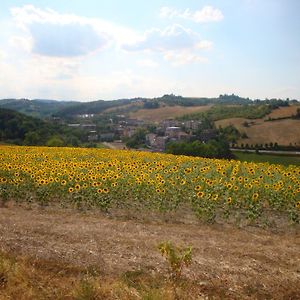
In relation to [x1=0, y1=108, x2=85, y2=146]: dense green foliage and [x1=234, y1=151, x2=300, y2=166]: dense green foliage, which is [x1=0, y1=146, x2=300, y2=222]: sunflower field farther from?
[x1=0, y1=108, x2=85, y2=146]: dense green foliage

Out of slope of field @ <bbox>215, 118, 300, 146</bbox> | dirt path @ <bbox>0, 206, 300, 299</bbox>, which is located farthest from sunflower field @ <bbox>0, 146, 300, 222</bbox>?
slope of field @ <bbox>215, 118, 300, 146</bbox>

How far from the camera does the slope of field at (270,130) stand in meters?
97.3

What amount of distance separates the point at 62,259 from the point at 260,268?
3.79m

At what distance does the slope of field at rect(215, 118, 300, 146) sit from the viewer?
319 ft

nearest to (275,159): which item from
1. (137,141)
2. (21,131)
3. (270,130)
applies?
(137,141)

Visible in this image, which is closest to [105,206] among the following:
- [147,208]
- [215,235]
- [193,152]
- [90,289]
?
[147,208]

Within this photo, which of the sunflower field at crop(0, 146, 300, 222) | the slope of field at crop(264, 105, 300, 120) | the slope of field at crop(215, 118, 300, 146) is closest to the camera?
the sunflower field at crop(0, 146, 300, 222)

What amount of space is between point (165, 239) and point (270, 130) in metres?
105

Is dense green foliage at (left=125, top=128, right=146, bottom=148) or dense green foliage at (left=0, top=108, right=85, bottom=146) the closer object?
dense green foliage at (left=0, top=108, right=85, bottom=146)

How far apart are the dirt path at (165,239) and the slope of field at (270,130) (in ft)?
286

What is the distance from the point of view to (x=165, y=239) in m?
9.20

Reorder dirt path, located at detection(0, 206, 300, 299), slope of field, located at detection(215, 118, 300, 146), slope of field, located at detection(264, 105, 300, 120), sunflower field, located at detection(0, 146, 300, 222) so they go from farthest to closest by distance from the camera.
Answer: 1. slope of field, located at detection(264, 105, 300, 120)
2. slope of field, located at detection(215, 118, 300, 146)
3. sunflower field, located at detection(0, 146, 300, 222)
4. dirt path, located at detection(0, 206, 300, 299)

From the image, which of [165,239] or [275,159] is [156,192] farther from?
[275,159]

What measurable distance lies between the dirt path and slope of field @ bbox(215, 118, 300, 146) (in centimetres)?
A: 8732
